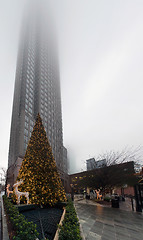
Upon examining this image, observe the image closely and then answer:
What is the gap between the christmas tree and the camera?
8.55 metres

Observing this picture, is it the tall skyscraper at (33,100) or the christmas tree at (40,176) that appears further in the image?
the tall skyscraper at (33,100)

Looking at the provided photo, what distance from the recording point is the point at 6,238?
13.6 ft

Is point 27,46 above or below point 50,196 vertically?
above

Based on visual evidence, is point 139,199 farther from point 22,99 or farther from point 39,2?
point 39,2

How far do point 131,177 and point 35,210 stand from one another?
32.1ft

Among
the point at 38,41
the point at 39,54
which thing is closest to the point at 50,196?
the point at 39,54

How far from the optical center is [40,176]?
9.07 m

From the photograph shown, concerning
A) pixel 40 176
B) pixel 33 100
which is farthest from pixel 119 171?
pixel 33 100

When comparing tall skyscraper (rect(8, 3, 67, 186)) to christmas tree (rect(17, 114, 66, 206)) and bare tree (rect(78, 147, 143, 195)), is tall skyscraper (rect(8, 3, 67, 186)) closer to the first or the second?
bare tree (rect(78, 147, 143, 195))

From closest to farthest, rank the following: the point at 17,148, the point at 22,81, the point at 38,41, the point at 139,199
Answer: the point at 139,199, the point at 17,148, the point at 22,81, the point at 38,41

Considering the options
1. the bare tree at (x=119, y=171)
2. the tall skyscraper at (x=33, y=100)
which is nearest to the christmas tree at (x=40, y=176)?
the bare tree at (x=119, y=171)

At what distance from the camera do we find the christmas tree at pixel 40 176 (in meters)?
8.55

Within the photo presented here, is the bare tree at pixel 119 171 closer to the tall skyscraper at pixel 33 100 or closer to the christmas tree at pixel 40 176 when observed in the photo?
the christmas tree at pixel 40 176

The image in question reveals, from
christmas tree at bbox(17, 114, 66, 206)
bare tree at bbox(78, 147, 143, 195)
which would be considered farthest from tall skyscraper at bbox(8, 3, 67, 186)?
christmas tree at bbox(17, 114, 66, 206)
